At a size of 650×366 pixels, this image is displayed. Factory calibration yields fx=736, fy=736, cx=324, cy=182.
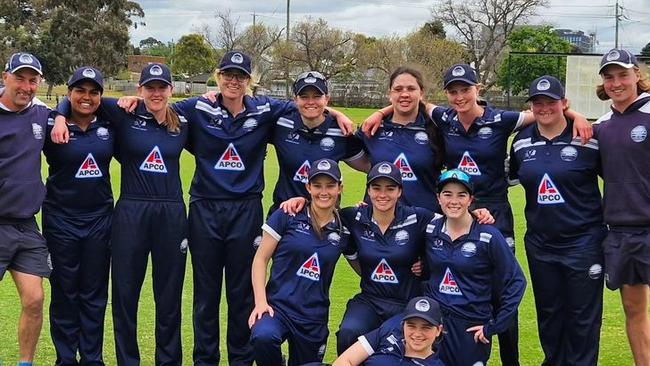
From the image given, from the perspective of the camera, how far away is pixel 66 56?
214 feet

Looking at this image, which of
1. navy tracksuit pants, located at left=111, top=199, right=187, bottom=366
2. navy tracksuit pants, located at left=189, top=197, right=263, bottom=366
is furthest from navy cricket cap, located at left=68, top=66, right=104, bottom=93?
navy tracksuit pants, located at left=189, top=197, right=263, bottom=366

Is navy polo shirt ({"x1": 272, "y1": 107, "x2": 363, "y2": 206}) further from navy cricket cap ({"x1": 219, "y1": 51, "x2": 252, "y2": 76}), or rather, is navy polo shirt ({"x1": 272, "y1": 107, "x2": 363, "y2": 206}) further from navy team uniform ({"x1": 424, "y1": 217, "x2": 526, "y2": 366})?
navy team uniform ({"x1": 424, "y1": 217, "x2": 526, "y2": 366})

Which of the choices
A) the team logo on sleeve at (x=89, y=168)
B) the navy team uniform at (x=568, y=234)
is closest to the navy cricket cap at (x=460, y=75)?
the navy team uniform at (x=568, y=234)

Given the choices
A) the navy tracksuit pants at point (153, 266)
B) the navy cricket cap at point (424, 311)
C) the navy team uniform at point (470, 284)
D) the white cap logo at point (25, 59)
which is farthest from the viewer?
the navy tracksuit pants at point (153, 266)

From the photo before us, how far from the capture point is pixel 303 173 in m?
6.20

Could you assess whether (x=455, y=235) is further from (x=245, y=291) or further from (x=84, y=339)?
(x=84, y=339)

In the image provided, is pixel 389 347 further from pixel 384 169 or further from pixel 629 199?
pixel 629 199

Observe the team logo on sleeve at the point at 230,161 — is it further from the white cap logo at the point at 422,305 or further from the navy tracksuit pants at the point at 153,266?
the white cap logo at the point at 422,305

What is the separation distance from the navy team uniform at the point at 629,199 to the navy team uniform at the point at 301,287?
201 cm

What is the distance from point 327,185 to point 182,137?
146 cm

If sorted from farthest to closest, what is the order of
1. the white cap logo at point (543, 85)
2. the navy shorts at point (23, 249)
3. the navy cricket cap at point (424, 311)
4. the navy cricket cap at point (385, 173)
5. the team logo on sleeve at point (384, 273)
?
1. the white cap logo at point (543, 85)
2. the navy shorts at point (23, 249)
3. the team logo on sleeve at point (384, 273)
4. the navy cricket cap at point (385, 173)
5. the navy cricket cap at point (424, 311)

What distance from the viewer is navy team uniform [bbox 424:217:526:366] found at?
16.8ft

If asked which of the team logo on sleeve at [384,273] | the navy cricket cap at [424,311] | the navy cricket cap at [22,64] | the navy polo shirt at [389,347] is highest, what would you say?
the navy cricket cap at [22,64]

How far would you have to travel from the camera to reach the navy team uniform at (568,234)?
561cm
